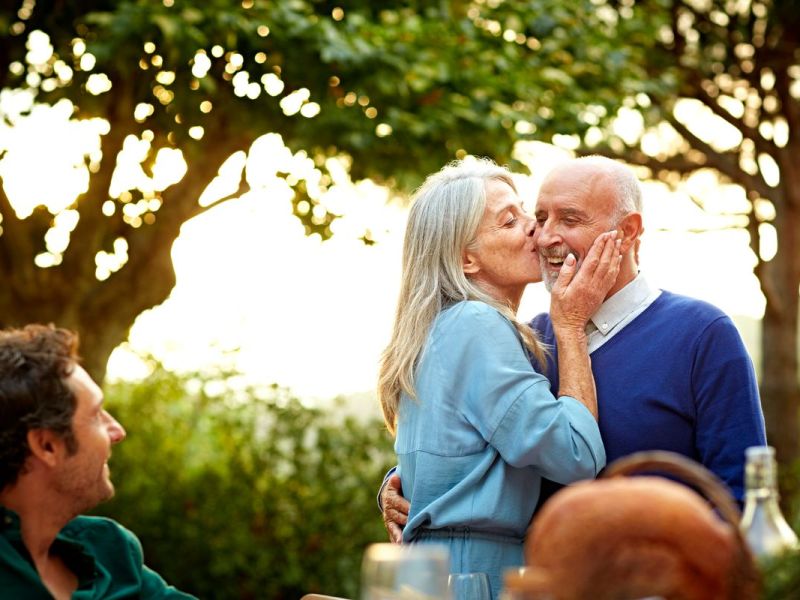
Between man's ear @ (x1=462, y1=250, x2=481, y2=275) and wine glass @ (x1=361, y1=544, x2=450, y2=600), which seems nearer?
wine glass @ (x1=361, y1=544, x2=450, y2=600)

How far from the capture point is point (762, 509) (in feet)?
4.47

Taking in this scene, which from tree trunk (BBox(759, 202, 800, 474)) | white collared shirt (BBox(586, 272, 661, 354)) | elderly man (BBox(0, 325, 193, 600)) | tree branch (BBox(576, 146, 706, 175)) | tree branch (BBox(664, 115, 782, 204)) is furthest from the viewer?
tree trunk (BBox(759, 202, 800, 474))

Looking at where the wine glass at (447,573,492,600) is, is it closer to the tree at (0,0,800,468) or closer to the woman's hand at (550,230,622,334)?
the woman's hand at (550,230,622,334)

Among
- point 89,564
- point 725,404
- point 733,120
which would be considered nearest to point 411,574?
point 89,564

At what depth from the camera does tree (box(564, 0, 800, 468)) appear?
8266mm

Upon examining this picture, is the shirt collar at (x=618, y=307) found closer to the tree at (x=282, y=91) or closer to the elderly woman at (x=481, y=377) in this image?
the elderly woman at (x=481, y=377)

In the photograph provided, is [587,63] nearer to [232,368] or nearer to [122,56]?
[122,56]

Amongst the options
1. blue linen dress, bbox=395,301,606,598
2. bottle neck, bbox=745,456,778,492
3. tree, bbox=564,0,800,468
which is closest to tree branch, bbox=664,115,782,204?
tree, bbox=564,0,800,468

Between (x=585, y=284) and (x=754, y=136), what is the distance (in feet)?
21.3

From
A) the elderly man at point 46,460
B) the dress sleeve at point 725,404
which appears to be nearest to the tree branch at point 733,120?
the dress sleeve at point 725,404

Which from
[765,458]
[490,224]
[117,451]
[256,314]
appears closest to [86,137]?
[256,314]

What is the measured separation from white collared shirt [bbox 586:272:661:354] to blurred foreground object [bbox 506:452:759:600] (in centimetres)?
148

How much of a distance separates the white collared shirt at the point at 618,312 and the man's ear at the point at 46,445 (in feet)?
3.87

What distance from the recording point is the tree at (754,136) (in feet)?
27.1
